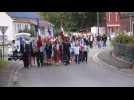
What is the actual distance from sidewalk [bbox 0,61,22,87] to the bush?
6.47 feet

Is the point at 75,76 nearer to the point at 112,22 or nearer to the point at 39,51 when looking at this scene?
the point at 39,51

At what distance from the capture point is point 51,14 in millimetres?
16594

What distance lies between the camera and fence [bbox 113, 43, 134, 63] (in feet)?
54.5

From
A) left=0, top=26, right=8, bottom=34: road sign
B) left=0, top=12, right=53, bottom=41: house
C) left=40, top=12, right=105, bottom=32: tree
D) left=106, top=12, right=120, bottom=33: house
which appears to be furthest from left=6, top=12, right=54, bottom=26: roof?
left=106, top=12, right=120, bottom=33: house

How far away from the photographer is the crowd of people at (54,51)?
16719mm

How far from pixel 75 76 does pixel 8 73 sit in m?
1.28

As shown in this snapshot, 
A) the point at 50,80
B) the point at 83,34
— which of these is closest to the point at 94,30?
the point at 83,34

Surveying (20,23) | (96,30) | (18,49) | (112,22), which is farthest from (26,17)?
(112,22)

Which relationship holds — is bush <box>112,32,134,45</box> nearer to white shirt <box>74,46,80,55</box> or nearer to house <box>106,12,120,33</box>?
house <box>106,12,120,33</box>

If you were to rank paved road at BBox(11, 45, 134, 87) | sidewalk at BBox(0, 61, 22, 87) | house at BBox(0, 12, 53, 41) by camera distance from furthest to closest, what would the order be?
house at BBox(0, 12, 53, 41)
sidewalk at BBox(0, 61, 22, 87)
paved road at BBox(11, 45, 134, 87)
